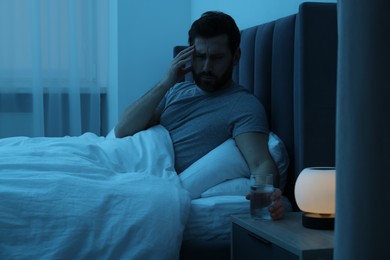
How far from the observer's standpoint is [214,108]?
2049 millimetres

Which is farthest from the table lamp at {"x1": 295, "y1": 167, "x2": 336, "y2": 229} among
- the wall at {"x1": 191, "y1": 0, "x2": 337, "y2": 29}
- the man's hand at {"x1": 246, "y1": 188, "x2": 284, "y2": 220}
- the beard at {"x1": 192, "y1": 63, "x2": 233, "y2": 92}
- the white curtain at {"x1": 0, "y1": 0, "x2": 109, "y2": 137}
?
the white curtain at {"x1": 0, "y1": 0, "x2": 109, "y2": 137}

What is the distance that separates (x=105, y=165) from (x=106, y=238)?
15.0 inches

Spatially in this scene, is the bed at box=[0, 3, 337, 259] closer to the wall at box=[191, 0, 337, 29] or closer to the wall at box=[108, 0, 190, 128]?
the wall at box=[191, 0, 337, 29]

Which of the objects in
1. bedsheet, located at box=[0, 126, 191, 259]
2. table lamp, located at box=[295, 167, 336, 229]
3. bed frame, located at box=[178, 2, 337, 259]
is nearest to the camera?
table lamp, located at box=[295, 167, 336, 229]

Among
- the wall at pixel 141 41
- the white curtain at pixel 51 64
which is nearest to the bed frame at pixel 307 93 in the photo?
the wall at pixel 141 41

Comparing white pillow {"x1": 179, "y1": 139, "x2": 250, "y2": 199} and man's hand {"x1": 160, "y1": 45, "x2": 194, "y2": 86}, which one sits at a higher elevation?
man's hand {"x1": 160, "y1": 45, "x2": 194, "y2": 86}

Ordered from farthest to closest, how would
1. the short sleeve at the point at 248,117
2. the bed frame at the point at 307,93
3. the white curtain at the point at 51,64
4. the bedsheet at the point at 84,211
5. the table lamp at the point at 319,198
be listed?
the white curtain at the point at 51,64 → the short sleeve at the point at 248,117 → the bed frame at the point at 307,93 → the bedsheet at the point at 84,211 → the table lamp at the point at 319,198

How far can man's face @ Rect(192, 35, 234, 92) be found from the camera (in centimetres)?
209

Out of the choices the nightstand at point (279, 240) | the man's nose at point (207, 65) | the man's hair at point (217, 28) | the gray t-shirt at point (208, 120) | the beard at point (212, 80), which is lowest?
the nightstand at point (279, 240)

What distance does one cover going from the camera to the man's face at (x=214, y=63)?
209 cm

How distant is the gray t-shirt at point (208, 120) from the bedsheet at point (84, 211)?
0.97 feet

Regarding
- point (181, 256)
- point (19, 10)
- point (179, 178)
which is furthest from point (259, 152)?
point (19, 10)

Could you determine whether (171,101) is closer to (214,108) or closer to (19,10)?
(214,108)

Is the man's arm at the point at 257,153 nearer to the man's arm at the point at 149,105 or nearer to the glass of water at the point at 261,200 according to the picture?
the glass of water at the point at 261,200
